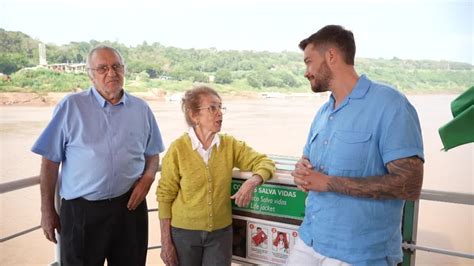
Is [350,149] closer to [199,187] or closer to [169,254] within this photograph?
[199,187]

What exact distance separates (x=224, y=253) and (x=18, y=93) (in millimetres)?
8081

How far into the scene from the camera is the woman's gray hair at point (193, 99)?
1.58m

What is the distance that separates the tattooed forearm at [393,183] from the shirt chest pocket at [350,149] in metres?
0.05

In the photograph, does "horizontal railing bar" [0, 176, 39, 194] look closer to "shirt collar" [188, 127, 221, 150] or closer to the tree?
"shirt collar" [188, 127, 221, 150]

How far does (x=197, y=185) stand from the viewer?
1.55 meters

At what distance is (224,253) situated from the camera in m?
1.58

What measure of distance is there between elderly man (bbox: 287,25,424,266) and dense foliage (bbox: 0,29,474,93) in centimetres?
363

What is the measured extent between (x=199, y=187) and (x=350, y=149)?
63 centimetres

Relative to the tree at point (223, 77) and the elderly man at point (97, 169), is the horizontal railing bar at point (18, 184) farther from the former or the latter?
the tree at point (223, 77)

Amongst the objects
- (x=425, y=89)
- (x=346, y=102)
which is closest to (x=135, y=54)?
(x=425, y=89)

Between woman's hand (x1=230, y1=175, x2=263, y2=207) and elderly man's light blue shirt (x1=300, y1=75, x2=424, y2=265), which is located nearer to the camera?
elderly man's light blue shirt (x1=300, y1=75, x2=424, y2=265)

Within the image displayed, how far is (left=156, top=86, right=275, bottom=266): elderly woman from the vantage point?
1553mm

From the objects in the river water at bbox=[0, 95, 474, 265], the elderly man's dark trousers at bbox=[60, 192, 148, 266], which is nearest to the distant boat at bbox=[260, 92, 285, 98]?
the river water at bbox=[0, 95, 474, 265]

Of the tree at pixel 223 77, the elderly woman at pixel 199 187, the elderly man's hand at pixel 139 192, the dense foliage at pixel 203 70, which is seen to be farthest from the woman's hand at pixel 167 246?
the tree at pixel 223 77
